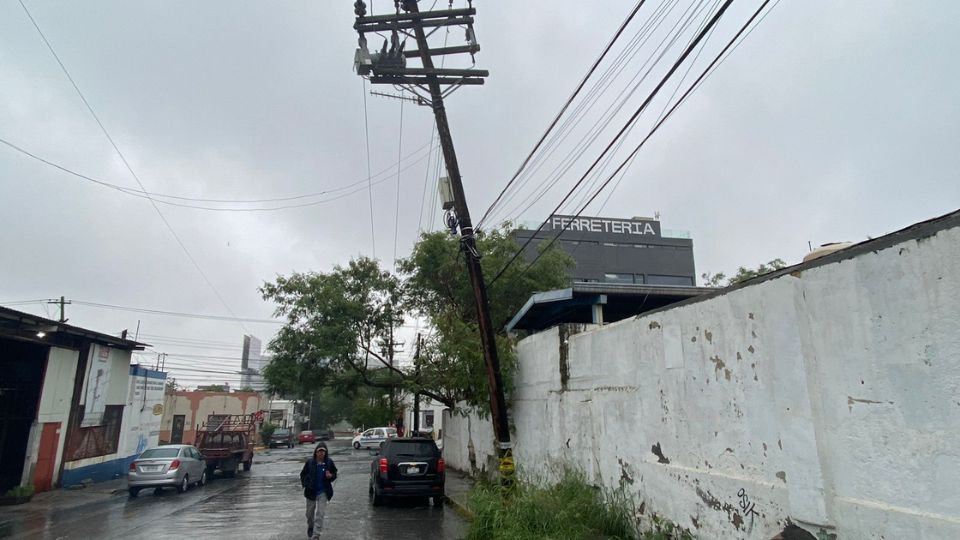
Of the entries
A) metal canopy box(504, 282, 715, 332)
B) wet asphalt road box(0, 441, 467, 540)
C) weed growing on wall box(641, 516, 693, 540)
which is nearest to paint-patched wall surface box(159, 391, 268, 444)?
wet asphalt road box(0, 441, 467, 540)

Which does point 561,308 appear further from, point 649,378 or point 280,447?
point 280,447

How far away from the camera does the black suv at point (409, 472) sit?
45.9ft

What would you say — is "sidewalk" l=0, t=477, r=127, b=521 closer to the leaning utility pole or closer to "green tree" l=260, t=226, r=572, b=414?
A: "green tree" l=260, t=226, r=572, b=414

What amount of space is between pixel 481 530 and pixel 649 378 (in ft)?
12.5

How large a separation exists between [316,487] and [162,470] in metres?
10.3

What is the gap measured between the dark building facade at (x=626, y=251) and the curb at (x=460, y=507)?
1194 inches

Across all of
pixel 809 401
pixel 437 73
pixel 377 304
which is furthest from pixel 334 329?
pixel 809 401

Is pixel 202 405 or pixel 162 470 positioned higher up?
pixel 202 405

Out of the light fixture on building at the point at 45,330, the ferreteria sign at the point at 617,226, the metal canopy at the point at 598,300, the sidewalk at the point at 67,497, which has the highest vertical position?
the ferreteria sign at the point at 617,226

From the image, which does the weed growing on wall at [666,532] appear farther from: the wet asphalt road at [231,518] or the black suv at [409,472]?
the black suv at [409,472]

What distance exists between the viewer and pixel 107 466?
21.6 meters

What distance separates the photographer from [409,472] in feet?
46.1

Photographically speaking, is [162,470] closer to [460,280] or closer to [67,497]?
[67,497]

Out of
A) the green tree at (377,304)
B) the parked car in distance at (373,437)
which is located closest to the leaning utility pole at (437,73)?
the green tree at (377,304)
